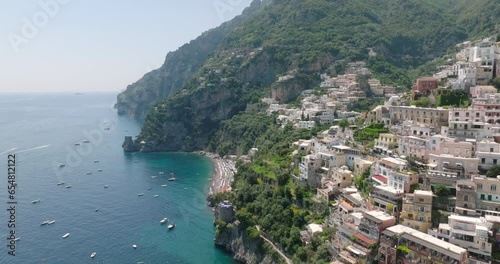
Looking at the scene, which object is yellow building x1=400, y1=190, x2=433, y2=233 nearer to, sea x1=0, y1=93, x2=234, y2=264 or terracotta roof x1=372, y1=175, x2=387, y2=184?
terracotta roof x1=372, y1=175, x2=387, y2=184

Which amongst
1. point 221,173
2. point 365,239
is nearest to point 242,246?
point 365,239

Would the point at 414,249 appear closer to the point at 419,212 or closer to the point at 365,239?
the point at 419,212

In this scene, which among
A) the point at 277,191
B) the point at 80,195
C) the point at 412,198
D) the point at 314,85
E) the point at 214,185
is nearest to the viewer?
the point at 412,198

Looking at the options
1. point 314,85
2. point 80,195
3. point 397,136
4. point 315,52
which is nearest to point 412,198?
point 397,136

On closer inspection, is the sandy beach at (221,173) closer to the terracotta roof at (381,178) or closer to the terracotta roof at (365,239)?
the terracotta roof at (381,178)

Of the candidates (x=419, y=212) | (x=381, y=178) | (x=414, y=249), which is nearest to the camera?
(x=414, y=249)

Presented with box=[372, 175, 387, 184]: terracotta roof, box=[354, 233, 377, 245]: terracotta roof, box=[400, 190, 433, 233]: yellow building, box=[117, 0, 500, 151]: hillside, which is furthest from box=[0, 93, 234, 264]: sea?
box=[400, 190, 433, 233]: yellow building

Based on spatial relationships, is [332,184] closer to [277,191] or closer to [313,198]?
[313,198]
